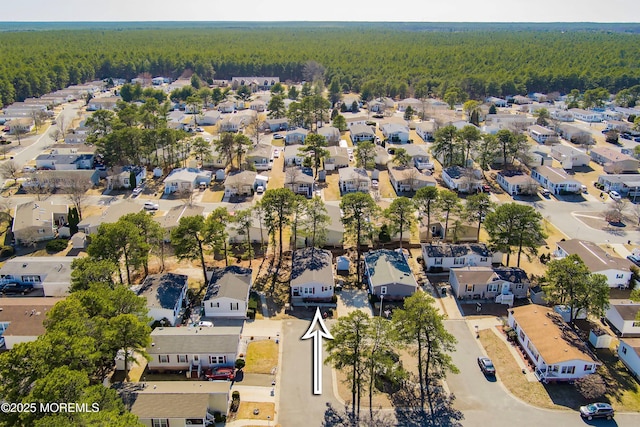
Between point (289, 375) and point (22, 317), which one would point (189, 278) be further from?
point (289, 375)

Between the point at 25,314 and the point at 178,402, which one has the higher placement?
the point at 25,314

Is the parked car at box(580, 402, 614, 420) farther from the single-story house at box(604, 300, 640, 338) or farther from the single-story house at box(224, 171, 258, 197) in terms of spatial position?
the single-story house at box(224, 171, 258, 197)

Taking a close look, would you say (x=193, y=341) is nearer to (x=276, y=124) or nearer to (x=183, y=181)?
(x=183, y=181)

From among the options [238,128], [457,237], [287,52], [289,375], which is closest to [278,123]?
[238,128]

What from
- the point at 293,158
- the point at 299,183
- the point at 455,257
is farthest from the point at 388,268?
the point at 293,158

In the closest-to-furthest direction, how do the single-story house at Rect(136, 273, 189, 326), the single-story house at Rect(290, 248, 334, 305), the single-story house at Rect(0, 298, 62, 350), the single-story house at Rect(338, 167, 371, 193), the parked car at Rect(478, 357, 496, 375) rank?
the parked car at Rect(478, 357, 496, 375), the single-story house at Rect(0, 298, 62, 350), the single-story house at Rect(136, 273, 189, 326), the single-story house at Rect(290, 248, 334, 305), the single-story house at Rect(338, 167, 371, 193)

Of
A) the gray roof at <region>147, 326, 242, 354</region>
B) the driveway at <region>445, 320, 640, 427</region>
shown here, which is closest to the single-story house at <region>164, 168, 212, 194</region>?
the gray roof at <region>147, 326, 242, 354</region>
